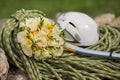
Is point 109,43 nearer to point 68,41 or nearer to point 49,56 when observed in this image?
point 68,41

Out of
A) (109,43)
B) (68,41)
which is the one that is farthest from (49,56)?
(109,43)

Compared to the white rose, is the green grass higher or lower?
higher

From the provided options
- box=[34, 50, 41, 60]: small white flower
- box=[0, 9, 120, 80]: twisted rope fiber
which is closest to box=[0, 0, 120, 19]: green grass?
box=[0, 9, 120, 80]: twisted rope fiber

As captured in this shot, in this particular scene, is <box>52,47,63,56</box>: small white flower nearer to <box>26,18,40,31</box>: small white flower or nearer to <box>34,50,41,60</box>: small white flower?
<box>34,50,41,60</box>: small white flower

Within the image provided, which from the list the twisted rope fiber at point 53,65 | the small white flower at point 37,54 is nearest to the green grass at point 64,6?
the twisted rope fiber at point 53,65

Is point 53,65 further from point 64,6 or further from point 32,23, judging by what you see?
point 64,6

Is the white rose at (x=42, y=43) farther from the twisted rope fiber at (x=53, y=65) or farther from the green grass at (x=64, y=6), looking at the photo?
the green grass at (x=64, y=6)
